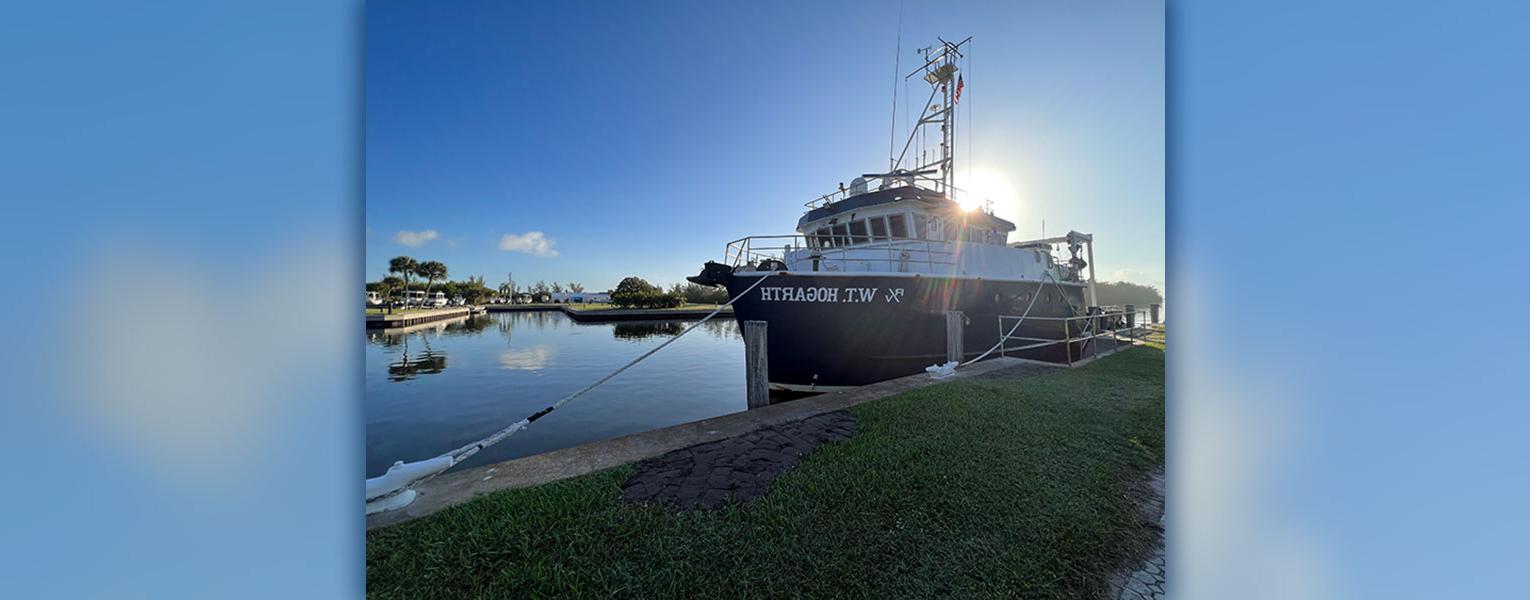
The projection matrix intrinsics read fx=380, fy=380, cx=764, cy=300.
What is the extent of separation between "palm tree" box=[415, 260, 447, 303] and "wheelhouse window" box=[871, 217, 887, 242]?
12.8 feet

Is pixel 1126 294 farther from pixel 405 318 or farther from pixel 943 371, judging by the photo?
pixel 405 318

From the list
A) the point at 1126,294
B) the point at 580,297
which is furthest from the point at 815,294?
the point at 1126,294

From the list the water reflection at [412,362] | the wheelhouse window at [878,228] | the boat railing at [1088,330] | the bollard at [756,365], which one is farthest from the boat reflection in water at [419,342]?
the wheelhouse window at [878,228]

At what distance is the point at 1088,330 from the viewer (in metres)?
3.98

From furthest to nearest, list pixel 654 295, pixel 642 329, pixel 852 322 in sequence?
1. pixel 642 329
2. pixel 852 322
3. pixel 654 295

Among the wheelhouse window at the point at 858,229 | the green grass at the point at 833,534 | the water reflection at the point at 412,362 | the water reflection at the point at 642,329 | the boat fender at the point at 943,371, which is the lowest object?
the green grass at the point at 833,534

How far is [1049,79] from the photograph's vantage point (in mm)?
1982
